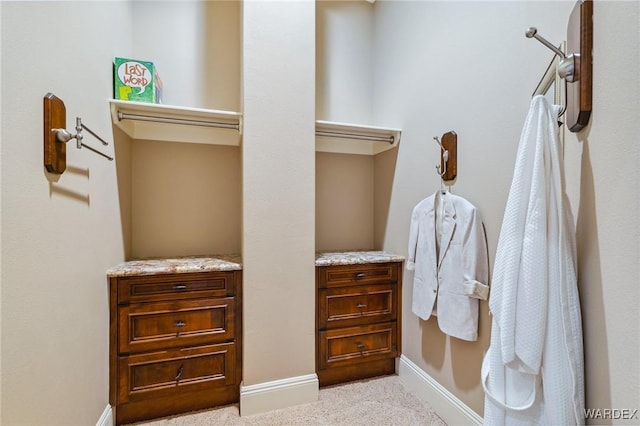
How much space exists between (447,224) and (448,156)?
0.41m

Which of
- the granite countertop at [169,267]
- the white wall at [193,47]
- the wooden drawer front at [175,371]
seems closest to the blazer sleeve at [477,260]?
the granite countertop at [169,267]

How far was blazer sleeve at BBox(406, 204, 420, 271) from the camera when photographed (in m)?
1.90

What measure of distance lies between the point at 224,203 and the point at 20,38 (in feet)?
4.87

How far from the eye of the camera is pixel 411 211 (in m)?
2.05

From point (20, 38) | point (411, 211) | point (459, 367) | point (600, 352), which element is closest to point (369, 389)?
point (459, 367)

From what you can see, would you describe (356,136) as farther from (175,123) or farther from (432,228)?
(175,123)

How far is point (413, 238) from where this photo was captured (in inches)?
75.9

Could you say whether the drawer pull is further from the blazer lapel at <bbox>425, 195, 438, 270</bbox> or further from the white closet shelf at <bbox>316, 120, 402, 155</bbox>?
the white closet shelf at <bbox>316, 120, 402, 155</bbox>

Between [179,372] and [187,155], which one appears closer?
[179,372]

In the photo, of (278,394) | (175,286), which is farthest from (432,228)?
(175,286)

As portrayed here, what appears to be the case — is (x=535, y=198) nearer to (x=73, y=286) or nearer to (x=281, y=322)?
(x=281, y=322)

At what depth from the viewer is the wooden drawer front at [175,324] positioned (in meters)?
1.63

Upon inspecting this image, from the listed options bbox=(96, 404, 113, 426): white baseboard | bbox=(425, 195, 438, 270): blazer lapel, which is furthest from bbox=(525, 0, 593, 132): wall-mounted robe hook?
bbox=(96, 404, 113, 426): white baseboard

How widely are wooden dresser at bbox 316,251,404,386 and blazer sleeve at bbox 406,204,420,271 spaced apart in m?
0.19
